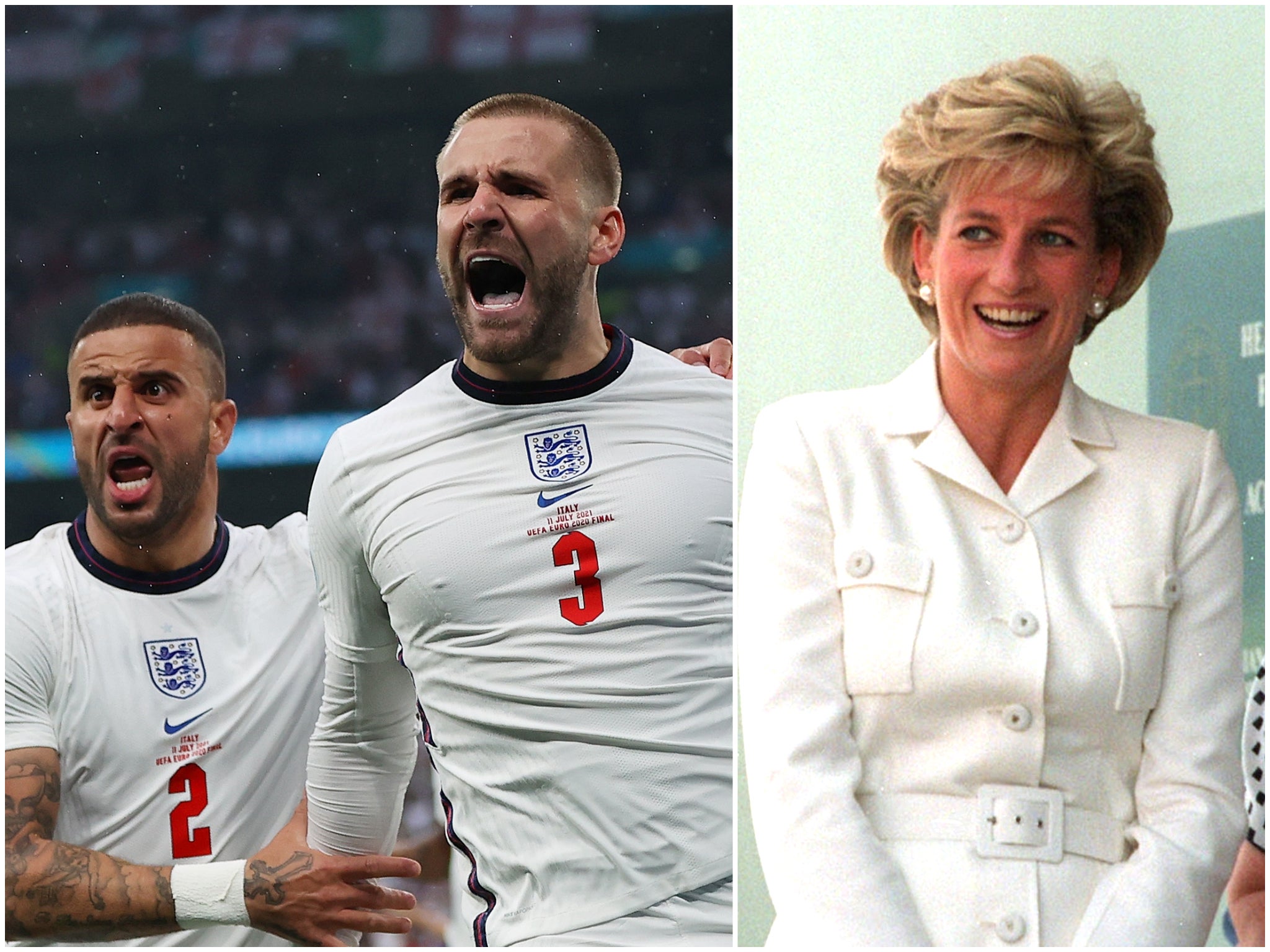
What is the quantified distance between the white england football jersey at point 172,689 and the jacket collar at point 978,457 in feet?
3.12

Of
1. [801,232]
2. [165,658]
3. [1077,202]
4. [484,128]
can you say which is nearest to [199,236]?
[484,128]

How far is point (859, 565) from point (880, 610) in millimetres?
65

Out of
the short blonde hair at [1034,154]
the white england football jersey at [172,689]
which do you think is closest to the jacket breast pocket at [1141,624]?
the short blonde hair at [1034,154]

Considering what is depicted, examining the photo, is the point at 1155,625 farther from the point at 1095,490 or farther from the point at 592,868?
the point at 592,868

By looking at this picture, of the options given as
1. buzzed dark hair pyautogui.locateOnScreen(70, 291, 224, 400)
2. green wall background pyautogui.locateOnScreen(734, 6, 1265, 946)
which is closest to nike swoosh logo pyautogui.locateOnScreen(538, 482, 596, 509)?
green wall background pyautogui.locateOnScreen(734, 6, 1265, 946)

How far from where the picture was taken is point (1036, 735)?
6.24ft

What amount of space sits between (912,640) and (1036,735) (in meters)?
0.20

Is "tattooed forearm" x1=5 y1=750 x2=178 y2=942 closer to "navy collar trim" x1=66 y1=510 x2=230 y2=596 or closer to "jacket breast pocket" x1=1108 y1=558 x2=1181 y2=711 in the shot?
"navy collar trim" x1=66 y1=510 x2=230 y2=596

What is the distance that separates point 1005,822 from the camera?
1916 mm

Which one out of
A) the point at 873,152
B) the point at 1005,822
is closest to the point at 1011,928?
the point at 1005,822

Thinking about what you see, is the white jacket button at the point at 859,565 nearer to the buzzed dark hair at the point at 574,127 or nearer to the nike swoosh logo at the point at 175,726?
the buzzed dark hair at the point at 574,127

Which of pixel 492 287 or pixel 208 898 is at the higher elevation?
pixel 492 287

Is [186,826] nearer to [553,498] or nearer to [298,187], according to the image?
[553,498]

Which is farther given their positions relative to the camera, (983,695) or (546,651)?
(546,651)
